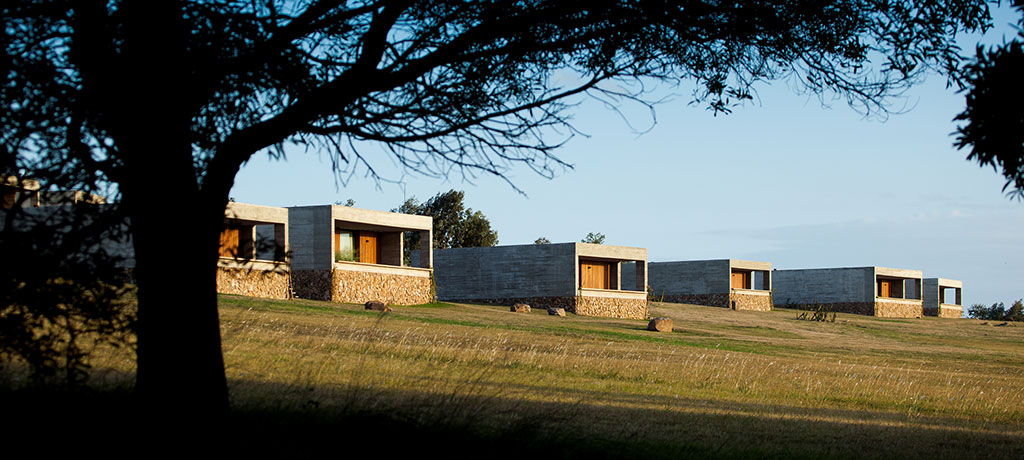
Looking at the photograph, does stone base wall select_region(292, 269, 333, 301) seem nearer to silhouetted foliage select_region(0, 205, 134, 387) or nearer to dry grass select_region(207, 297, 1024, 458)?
dry grass select_region(207, 297, 1024, 458)

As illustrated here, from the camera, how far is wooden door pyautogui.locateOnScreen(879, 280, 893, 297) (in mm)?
78356

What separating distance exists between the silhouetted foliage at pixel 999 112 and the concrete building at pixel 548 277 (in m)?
42.1

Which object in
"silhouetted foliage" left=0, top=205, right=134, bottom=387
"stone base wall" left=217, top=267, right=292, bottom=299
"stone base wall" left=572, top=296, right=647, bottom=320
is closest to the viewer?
"silhouetted foliage" left=0, top=205, right=134, bottom=387

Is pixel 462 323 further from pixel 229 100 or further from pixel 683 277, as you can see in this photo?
pixel 683 277

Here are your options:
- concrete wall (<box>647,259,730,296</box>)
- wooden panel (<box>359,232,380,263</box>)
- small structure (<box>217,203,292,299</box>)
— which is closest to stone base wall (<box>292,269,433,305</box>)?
small structure (<box>217,203,292,299</box>)

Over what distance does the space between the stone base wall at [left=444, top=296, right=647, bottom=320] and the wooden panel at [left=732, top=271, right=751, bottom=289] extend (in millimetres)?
20126

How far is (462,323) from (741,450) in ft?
66.6

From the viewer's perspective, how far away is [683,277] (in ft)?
229

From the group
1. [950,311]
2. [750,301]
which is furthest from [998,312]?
[750,301]

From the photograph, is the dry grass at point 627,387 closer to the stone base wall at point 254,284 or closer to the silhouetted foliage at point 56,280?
the silhouetted foliage at point 56,280

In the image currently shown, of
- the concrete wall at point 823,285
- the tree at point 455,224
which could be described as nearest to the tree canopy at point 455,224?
the tree at point 455,224

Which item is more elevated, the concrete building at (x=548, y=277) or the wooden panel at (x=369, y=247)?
the wooden panel at (x=369, y=247)

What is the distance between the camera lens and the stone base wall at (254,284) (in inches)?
1286

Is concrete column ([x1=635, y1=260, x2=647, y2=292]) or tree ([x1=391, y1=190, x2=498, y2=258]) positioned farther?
tree ([x1=391, y1=190, x2=498, y2=258])
